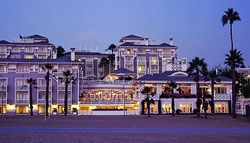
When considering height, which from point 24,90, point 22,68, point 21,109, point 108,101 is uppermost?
point 22,68

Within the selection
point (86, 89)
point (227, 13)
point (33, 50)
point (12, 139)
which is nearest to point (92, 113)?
point (86, 89)

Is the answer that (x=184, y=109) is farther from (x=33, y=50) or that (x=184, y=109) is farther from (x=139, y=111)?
(x=33, y=50)

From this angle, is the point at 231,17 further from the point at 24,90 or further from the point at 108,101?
the point at 24,90

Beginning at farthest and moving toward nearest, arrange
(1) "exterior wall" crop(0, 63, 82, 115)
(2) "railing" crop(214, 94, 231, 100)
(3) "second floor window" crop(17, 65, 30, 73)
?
1. (3) "second floor window" crop(17, 65, 30, 73)
2. (1) "exterior wall" crop(0, 63, 82, 115)
3. (2) "railing" crop(214, 94, 231, 100)

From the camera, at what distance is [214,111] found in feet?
243

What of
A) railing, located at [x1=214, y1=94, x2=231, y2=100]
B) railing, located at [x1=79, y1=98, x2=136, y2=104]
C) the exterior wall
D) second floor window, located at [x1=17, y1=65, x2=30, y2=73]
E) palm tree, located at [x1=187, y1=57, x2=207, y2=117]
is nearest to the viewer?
palm tree, located at [x1=187, y1=57, x2=207, y2=117]

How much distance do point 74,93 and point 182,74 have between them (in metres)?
23.8

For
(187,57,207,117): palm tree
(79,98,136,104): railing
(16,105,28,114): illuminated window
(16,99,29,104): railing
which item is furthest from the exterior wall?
(187,57,207,117): palm tree

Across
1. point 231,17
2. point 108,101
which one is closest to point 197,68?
point 231,17

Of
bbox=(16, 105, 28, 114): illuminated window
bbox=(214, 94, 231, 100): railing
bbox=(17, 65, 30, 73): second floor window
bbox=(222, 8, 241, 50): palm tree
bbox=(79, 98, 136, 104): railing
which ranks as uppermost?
bbox=(222, 8, 241, 50): palm tree

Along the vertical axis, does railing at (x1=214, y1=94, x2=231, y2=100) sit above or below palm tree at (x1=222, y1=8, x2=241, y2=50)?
below

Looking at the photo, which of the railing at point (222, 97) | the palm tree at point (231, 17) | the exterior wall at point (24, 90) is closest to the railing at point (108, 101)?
the exterior wall at point (24, 90)

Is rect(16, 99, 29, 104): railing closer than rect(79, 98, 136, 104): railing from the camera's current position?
Yes

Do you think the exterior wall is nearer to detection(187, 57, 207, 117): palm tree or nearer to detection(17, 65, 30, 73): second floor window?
detection(17, 65, 30, 73): second floor window
